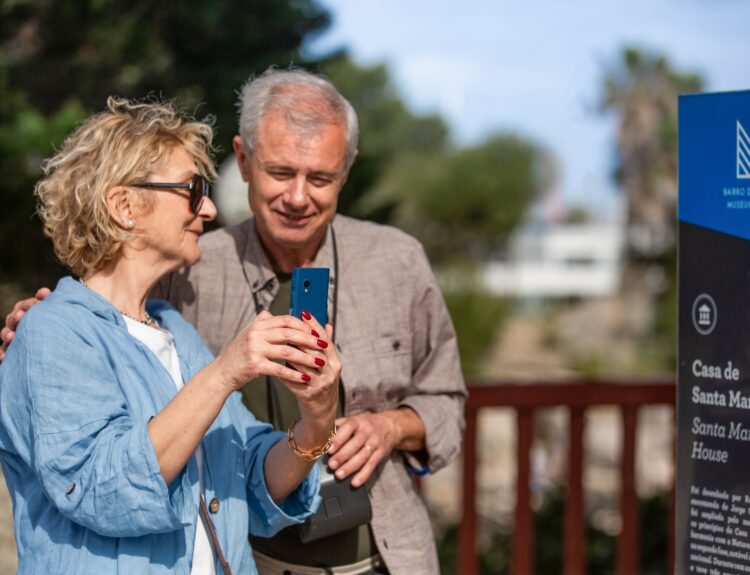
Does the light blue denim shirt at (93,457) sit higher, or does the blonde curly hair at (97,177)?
the blonde curly hair at (97,177)

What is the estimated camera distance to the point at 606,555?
558 cm

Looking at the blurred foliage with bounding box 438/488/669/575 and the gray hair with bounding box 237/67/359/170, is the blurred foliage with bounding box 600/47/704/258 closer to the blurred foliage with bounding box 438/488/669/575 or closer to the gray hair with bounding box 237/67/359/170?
the blurred foliage with bounding box 438/488/669/575

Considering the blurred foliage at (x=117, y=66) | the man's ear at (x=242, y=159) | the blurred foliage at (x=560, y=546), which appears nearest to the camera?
the man's ear at (x=242, y=159)

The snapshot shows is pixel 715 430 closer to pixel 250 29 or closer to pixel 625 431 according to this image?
pixel 625 431

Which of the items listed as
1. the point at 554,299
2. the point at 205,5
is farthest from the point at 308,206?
the point at 554,299

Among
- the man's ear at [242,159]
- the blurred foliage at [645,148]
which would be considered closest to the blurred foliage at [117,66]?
the man's ear at [242,159]

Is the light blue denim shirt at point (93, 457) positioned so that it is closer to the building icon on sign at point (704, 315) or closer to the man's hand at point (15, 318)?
the man's hand at point (15, 318)

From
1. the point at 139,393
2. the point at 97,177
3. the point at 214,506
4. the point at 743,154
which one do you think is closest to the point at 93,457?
the point at 139,393

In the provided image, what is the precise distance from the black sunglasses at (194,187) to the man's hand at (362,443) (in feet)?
2.01

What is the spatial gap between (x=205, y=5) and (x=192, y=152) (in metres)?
2.90

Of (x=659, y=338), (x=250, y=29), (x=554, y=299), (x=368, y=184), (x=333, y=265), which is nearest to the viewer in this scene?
(x=333, y=265)

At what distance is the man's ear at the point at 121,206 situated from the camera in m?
1.92

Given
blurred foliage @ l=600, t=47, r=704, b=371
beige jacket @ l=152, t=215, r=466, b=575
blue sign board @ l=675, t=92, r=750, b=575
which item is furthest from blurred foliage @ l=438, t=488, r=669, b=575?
blurred foliage @ l=600, t=47, r=704, b=371

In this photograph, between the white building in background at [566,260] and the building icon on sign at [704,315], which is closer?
the building icon on sign at [704,315]
